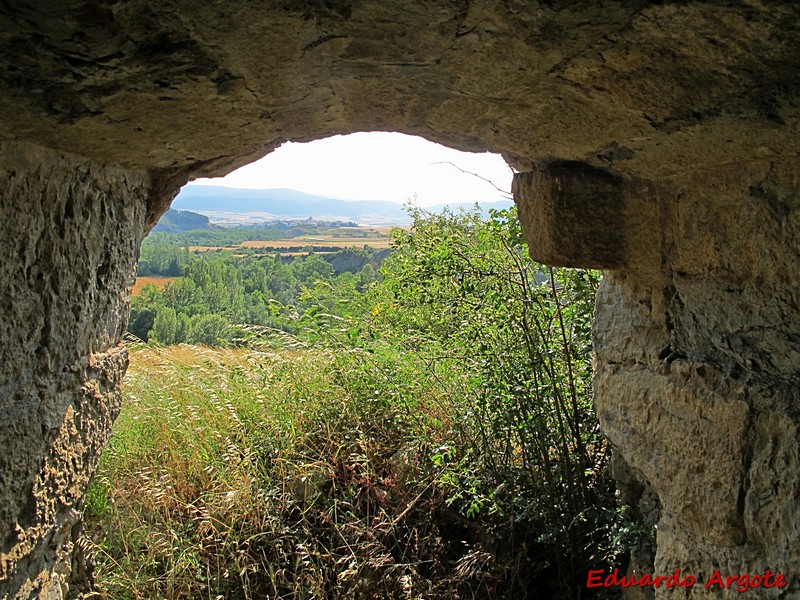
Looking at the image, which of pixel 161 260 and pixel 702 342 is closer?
pixel 702 342

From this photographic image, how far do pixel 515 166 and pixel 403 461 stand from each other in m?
1.74

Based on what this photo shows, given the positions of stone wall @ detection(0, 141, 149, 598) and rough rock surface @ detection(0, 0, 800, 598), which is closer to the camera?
rough rock surface @ detection(0, 0, 800, 598)

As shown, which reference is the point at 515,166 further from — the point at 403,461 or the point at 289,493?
the point at 289,493

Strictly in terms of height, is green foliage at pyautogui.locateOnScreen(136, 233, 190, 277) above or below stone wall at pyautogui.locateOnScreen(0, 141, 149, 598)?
below

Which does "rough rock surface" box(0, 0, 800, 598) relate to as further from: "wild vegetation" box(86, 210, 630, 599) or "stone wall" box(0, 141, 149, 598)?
"wild vegetation" box(86, 210, 630, 599)

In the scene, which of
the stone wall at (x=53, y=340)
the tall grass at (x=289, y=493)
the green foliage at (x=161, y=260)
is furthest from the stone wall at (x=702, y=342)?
the green foliage at (x=161, y=260)

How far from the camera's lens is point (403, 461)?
114 inches

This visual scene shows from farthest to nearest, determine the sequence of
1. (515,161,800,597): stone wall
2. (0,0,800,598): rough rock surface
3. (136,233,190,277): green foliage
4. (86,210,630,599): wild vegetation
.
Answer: (136,233,190,277): green foliage < (86,210,630,599): wild vegetation < (515,161,800,597): stone wall < (0,0,800,598): rough rock surface

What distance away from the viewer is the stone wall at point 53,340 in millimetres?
1074

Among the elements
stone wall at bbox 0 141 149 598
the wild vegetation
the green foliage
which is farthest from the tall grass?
the green foliage

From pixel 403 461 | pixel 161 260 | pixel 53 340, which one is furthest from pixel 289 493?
pixel 161 260

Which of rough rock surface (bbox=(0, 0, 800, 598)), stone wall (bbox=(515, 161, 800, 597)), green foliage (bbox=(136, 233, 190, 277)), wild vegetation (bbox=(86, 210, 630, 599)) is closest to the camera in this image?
rough rock surface (bbox=(0, 0, 800, 598))

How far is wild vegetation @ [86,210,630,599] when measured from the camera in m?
2.43

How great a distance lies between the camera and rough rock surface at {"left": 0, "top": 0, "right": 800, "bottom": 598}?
80cm
